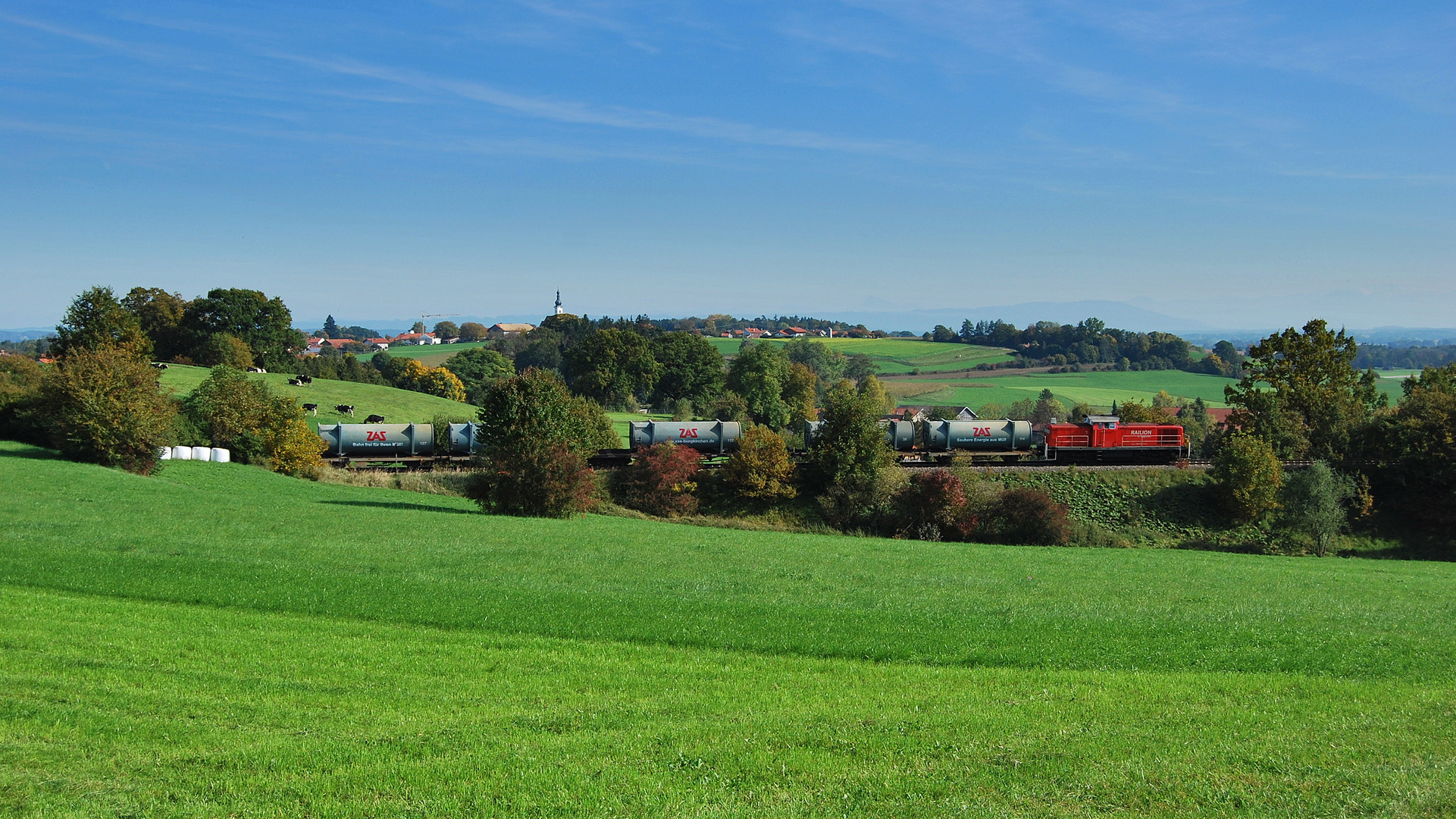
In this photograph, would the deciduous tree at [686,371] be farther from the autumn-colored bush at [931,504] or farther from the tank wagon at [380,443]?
the autumn-colored bush at [931,504]

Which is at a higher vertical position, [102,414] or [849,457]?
[102,414]

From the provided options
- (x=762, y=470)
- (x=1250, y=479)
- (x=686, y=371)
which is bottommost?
(x=762, y=470)

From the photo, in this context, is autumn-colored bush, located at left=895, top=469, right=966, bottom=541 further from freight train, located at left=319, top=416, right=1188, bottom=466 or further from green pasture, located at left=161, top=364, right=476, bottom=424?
green pasture, located at left=161, top=364, right=476, bottom=424

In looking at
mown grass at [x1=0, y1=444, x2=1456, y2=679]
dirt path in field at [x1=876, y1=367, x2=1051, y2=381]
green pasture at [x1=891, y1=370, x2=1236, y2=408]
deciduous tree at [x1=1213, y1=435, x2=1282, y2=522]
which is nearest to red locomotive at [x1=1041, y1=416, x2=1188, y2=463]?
deciduous tree at [x1=1213, y1=435, x2=1282, y2=522]

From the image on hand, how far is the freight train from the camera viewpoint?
186 ft

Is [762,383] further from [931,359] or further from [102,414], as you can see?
[931,359]

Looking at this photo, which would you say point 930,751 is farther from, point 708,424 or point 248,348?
point 248,348

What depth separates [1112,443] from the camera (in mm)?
56625

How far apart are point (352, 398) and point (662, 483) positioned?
47.8 metres

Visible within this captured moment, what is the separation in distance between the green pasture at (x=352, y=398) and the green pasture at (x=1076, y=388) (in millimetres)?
69360

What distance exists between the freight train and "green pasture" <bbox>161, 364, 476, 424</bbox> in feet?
51.4

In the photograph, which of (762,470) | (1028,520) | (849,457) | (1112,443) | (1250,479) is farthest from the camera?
(1112,443)

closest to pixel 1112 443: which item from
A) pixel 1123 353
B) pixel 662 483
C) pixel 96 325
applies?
pixel 662 483

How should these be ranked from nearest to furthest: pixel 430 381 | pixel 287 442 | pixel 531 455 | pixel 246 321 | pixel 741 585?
pixel 741 585 → pixel 531 455 → pixel 287 442 → pixel 246 321 → pixel 430 381
